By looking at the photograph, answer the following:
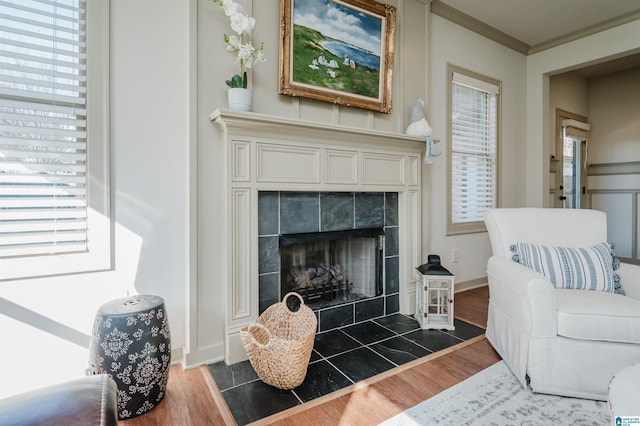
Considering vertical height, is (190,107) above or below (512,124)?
below

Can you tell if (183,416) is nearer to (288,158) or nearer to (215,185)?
(215,185)

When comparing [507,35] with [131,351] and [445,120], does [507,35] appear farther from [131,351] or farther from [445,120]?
[131,351]

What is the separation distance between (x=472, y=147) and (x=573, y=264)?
1815 millimetres

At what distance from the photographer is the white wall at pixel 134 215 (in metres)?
1.62

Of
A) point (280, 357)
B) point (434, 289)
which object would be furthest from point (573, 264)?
point (280, 357)

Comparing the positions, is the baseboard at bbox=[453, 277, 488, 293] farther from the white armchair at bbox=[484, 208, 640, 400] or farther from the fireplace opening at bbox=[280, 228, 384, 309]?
the white armchair at bbox=[484, 208, 640, 400]

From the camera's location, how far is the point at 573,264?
196 centimetres

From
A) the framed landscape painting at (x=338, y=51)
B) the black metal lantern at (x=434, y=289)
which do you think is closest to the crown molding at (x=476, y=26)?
the framed landscape painting at (x=338, y=51)

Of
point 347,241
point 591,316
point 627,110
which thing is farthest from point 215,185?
point 627,110

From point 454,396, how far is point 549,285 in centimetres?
73

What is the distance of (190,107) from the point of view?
1905mm

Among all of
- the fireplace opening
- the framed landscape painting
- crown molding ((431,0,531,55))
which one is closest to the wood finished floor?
the fireplace opening

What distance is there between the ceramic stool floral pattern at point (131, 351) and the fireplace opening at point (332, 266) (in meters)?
0.93

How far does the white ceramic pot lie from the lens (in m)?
1.94
